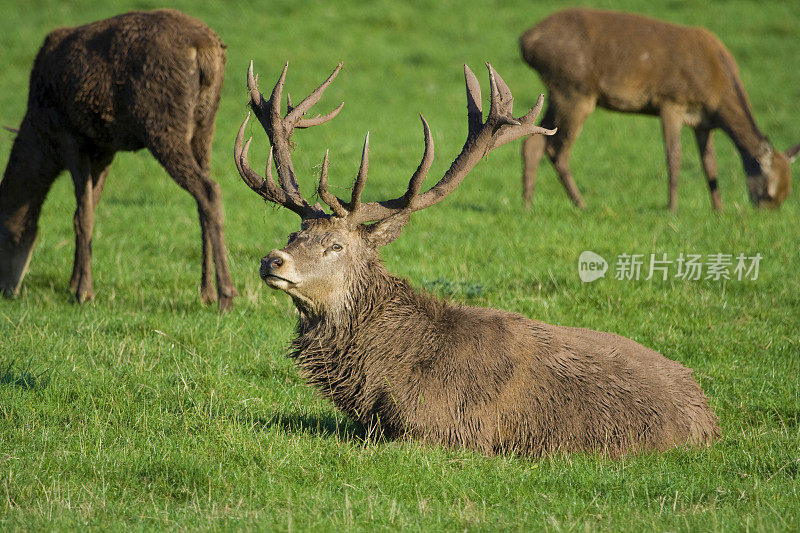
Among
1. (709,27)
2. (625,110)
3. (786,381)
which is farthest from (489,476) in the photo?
(709,27)

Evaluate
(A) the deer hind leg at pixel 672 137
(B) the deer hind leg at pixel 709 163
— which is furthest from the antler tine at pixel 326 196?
(B) the deer hind leg at pixel 709 163

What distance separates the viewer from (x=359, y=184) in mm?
5285

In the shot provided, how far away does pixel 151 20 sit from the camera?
8.47m

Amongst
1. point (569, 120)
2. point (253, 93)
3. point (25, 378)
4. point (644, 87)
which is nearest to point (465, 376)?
point (253, 93)

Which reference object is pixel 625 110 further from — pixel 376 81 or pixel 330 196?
pixel 330 196

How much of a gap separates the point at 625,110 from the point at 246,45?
9.14 m

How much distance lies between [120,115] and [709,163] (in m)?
7.83

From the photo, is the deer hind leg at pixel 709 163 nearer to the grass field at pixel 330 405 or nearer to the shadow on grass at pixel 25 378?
the grass field at pixel 330 405

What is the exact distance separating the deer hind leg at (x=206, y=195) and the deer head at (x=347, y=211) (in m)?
2.39

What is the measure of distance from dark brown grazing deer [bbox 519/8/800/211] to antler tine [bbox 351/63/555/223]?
6.18 m

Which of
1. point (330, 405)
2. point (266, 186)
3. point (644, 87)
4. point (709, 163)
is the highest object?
point (644, 87)

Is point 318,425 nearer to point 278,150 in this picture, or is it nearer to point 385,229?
point 385,229

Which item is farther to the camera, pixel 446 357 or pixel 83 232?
pixel 83 232

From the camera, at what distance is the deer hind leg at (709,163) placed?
1209cm
